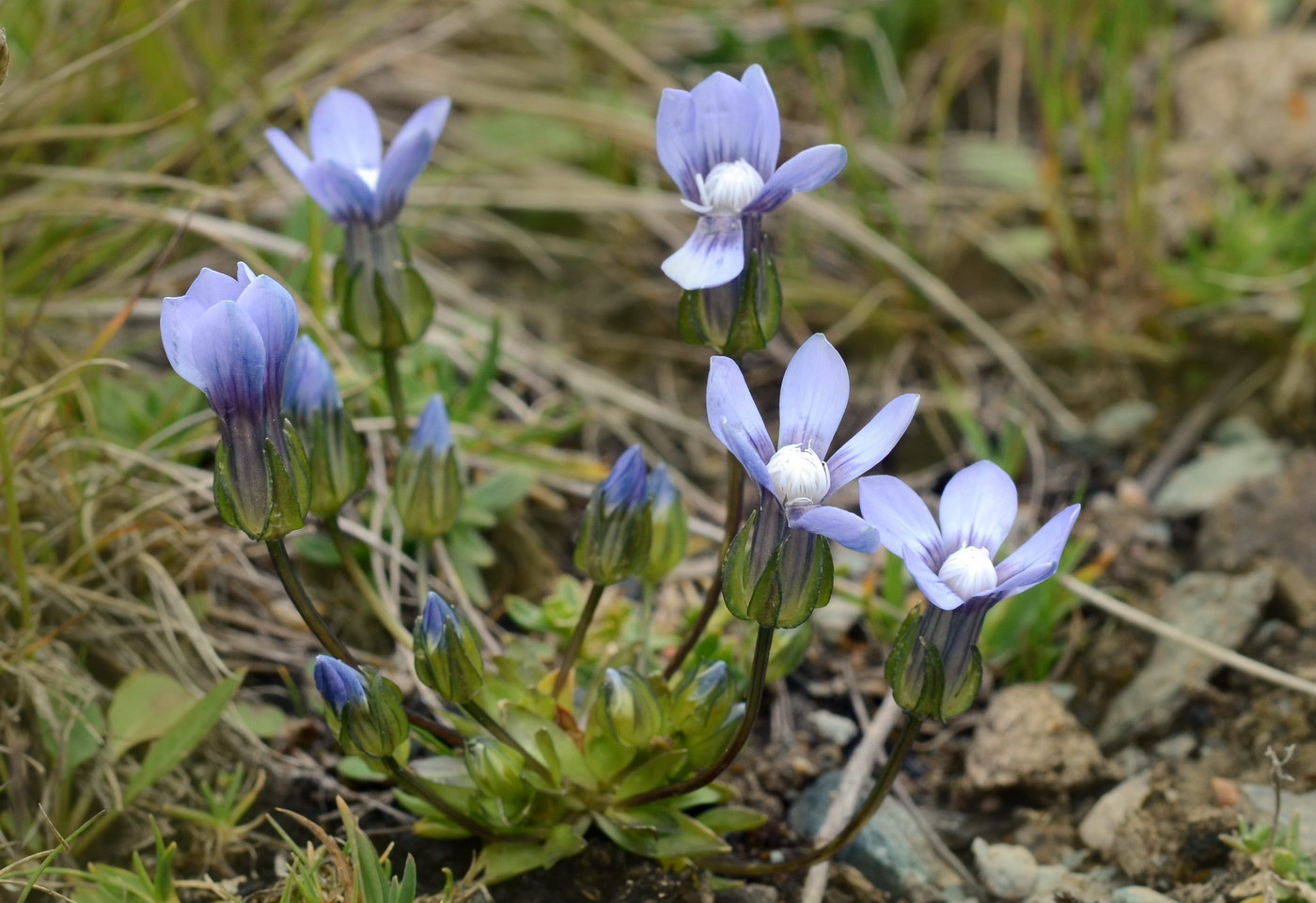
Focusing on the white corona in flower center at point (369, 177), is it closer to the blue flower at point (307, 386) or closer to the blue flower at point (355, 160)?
the blue flower at point (355, 160)

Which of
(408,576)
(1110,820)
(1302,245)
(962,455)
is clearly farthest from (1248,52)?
(408,576)

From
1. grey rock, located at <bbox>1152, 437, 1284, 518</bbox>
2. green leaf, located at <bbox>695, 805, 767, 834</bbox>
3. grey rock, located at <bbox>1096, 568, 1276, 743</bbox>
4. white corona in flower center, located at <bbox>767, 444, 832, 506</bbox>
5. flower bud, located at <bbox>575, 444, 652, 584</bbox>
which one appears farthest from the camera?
grey rock, located at <bbox>1152, 437, 1284, 518</bbox>

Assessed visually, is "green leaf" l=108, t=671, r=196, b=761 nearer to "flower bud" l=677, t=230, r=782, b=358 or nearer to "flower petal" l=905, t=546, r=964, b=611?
"flower bud" l=677, t=230, r=782, b=358

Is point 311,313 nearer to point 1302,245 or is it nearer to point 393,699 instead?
point 393,699

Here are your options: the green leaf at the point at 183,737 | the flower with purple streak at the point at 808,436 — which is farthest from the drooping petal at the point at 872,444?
the green leaf at the point at 183,737

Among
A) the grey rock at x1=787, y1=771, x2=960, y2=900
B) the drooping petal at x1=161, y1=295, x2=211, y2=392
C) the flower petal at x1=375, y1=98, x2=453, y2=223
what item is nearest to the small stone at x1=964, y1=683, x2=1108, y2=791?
the grey rock at x1=787, y1=771, x2=960, y2=900

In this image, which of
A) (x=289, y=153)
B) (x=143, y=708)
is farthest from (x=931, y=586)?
(x=143, y=708)
